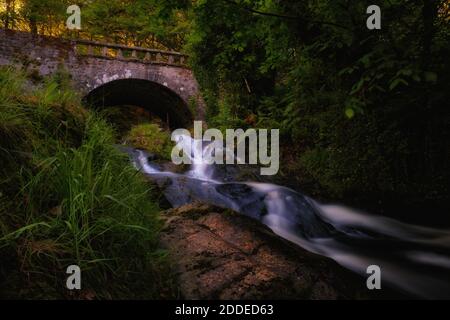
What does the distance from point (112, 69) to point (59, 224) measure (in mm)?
13238

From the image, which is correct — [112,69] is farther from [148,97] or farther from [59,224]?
[59,224]

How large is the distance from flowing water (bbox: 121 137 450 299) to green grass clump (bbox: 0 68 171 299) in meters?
0.96

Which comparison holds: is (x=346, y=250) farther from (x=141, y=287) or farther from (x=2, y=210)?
(x=2, y=210)

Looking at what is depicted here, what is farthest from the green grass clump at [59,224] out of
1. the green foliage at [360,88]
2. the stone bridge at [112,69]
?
the stone bridge at [112,69]

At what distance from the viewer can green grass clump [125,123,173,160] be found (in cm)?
1112

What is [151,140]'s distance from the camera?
11664 millimetres

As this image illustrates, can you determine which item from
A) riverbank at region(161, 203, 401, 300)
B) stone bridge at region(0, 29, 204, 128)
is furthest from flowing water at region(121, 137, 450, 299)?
stone bridge at region(0, 29, 204, 128)

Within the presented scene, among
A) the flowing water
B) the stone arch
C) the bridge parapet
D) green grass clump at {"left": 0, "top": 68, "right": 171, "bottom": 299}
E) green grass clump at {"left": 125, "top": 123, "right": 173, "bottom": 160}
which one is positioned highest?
the bridge parapet

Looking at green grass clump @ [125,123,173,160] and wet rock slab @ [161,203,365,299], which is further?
green grass clump @ [125,123,173,160]

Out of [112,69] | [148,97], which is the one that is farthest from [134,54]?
[148,97]

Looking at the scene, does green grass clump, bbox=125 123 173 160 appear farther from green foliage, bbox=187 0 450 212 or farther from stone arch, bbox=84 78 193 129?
green foliage, bbox=187 0 450 212

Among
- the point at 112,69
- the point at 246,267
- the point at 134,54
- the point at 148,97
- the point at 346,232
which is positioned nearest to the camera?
the point at 246,267

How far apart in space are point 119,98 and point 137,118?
5.08 metres

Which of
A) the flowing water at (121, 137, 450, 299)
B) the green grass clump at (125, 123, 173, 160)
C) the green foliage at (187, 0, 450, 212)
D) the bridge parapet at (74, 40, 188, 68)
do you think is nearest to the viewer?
the flowing water at (121, 137, 450, 299)
